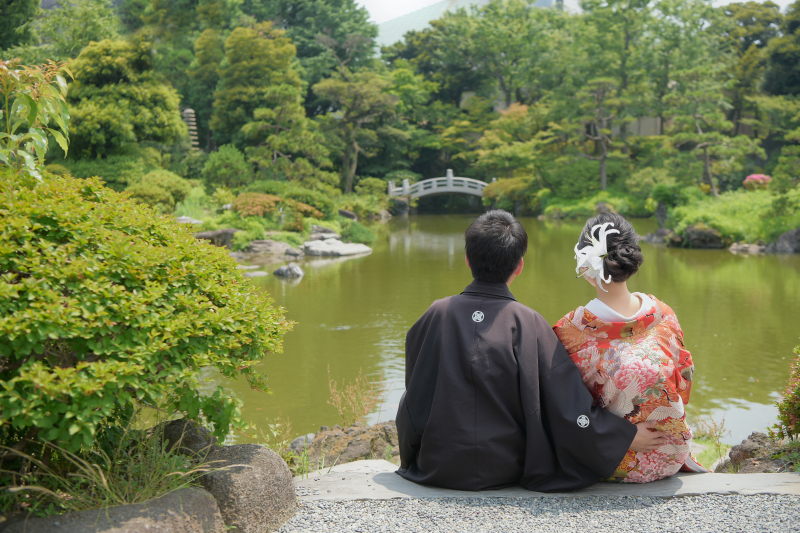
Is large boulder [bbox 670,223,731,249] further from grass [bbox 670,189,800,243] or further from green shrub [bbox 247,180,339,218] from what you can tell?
green shrub [bbox 247,180,339,218]

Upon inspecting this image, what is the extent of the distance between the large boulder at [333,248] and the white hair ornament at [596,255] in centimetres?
1080

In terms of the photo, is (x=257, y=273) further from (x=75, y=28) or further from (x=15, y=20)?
(x=75, y=28)

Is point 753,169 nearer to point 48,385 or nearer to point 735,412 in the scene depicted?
point 735,412

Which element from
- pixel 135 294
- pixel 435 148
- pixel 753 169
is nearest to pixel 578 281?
pixel 135 294

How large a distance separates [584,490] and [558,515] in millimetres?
213

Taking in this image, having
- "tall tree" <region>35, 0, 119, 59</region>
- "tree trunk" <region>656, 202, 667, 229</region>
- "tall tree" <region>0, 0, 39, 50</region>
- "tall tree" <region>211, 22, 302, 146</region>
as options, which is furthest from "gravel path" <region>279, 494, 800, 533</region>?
"tall tree" <region>35, 0, 119, 59</region>

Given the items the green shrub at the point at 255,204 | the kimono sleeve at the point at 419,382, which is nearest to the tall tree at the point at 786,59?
the green shrub at the point at 255,204

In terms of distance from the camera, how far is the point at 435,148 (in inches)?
1013

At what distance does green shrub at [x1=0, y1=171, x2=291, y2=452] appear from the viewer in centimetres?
154

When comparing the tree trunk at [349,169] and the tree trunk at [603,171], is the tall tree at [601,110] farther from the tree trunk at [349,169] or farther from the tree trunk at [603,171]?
the tree trunk at [349,169]

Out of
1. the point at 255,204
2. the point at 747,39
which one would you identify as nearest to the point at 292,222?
the point at 255,204

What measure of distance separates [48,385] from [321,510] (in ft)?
3.03

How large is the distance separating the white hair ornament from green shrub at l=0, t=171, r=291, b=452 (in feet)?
3.29

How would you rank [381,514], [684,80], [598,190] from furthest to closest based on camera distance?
[598,190] → [684,80] → [381,514]
